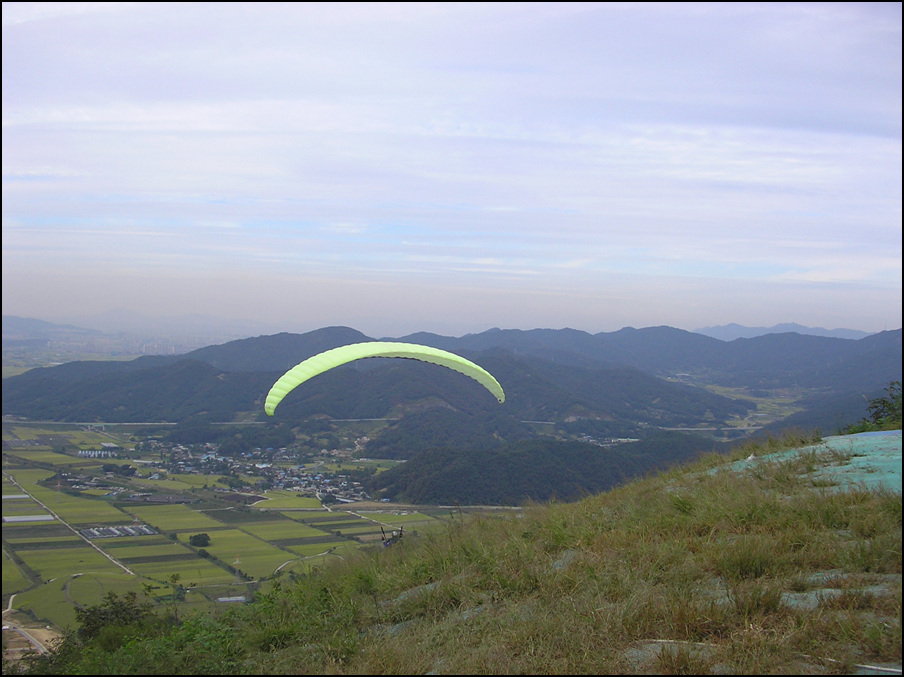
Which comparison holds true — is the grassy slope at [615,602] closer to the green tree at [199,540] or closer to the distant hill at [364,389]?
the green tree at [199,540]

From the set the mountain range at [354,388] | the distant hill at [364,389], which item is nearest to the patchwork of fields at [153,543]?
the mountain range at [354,388]

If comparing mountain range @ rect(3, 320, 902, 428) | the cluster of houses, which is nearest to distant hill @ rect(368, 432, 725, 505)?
the cluster of houses

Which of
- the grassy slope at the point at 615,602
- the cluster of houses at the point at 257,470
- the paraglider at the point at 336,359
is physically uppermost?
the paraglider at the point at 336,359

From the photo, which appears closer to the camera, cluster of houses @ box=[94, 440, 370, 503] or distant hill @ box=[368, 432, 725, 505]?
distant hill @ box=[368, 432, 725, 505]

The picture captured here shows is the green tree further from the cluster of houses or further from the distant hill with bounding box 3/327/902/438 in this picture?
the distant hill with bounding box 3/327/902/438

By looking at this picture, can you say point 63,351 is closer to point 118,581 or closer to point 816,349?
point 118,581

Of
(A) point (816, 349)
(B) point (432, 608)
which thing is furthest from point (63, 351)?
(A) point (816, 349)

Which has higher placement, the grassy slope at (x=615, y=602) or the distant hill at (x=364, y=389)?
the grassy slope at (x=615, y=602)

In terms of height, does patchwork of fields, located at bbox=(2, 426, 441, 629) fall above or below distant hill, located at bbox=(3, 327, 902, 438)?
below

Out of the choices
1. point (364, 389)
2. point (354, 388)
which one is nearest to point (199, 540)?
point (354, 388)
